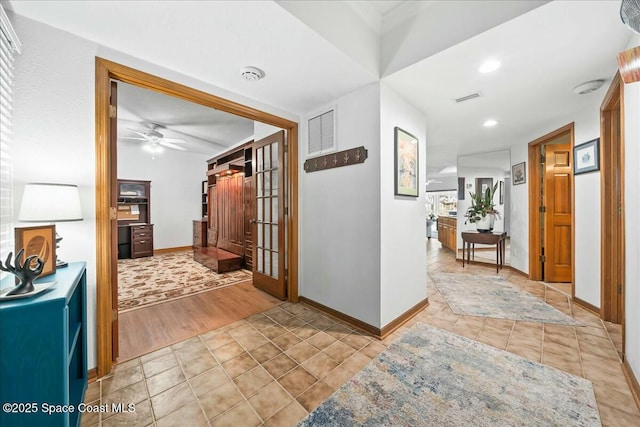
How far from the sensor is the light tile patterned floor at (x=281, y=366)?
56.9 inches

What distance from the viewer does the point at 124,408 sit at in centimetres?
148

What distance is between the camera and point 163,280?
13.0 ft

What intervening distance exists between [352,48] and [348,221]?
60.6 inches

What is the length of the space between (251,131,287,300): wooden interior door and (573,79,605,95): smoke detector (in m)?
3.18

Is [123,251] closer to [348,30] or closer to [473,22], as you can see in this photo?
[348,30]

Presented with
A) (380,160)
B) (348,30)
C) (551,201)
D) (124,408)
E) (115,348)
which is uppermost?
(348,30)

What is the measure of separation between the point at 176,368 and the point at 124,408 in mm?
376

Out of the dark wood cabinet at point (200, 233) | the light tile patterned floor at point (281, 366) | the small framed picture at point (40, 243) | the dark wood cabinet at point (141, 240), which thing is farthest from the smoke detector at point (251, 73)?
the dark wood cabinet at point (141, 240)

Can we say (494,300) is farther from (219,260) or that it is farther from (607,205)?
(219,260)

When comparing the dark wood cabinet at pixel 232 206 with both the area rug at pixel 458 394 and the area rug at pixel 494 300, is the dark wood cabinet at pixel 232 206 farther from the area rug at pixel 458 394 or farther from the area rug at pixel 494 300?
Result: the area rug at pixel 494 300

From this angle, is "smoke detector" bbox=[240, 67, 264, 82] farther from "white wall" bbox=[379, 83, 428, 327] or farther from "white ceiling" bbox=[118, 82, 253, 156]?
"white ceiling" bbox=[118, 82, 253, 156]

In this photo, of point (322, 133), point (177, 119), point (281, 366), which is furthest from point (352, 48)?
point (177, 119)

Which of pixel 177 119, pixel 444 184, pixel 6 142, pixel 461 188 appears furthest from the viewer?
pixel 444 184

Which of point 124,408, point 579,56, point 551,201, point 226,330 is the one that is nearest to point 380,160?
point 579,56
